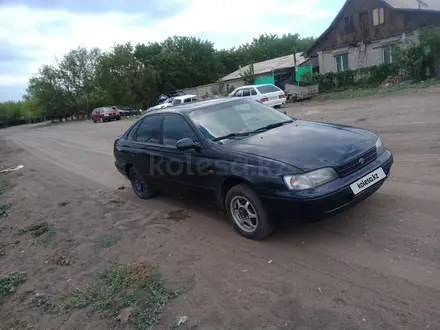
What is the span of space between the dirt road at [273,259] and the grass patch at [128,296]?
13 centimetres

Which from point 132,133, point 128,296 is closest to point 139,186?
point 132,133

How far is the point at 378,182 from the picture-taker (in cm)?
406

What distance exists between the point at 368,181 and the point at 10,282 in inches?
165

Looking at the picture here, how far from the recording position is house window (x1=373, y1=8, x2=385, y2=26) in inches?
1115

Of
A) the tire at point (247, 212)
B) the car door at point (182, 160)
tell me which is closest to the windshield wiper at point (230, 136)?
the car door at point (182, 160)

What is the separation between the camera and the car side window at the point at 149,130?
18.2ft

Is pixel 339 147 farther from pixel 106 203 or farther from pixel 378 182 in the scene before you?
pixel 106 203

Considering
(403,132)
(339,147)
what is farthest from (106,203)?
(403,132)

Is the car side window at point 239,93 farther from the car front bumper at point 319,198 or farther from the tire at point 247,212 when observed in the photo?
the car front bumper at point 319,198

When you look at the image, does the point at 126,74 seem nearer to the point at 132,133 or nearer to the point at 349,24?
the point at 349,24

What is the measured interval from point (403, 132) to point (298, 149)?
6.48 m

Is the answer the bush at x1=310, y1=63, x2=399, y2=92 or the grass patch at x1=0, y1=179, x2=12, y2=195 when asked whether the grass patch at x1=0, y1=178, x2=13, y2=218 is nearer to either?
the grass patch at x1=0, y1=179, x2=12, y2=195

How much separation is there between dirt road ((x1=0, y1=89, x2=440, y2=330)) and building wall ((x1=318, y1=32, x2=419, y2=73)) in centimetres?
2506

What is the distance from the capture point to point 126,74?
47.0 m
